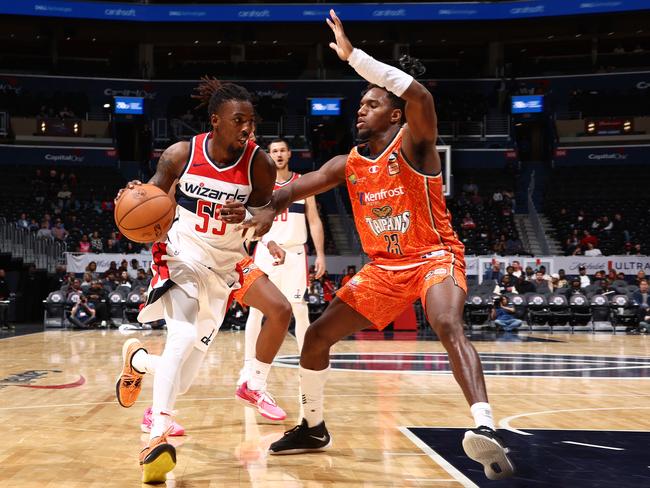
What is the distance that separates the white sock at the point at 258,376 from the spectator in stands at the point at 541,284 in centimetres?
1350

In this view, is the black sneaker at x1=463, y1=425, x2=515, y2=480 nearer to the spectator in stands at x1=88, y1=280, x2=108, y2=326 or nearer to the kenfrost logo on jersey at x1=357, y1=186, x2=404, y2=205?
the kenfrost logo on jersey at x1=357, y1=186, x2=404, y2=205

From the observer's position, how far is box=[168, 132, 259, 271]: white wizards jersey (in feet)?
15.5

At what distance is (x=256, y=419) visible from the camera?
19.7ft

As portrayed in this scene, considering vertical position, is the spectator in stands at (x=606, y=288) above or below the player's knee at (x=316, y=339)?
below

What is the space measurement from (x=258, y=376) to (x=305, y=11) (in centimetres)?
2590

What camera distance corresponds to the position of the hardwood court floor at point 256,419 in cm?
418

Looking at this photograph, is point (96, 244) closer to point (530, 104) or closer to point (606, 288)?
point (606, 288)

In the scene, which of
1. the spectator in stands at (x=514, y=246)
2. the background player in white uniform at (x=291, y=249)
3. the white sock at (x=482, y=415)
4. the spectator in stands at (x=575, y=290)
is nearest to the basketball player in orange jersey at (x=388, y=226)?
the white sock at (x=482, y=415)

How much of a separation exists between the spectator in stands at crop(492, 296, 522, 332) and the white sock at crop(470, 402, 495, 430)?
1394 cm

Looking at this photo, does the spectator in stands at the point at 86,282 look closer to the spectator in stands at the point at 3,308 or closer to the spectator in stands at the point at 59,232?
the spectator in stands at the point at 3,308

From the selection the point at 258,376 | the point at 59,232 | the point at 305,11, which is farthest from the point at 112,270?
the point at 305,11

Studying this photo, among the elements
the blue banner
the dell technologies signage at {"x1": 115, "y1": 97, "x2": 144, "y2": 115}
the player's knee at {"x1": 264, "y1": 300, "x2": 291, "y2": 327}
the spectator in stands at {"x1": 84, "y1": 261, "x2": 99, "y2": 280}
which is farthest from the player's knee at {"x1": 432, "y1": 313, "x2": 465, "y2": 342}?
the dell technologies signage at {"x1": 115, "y1": 97, "x2": 144, "y2": 115}

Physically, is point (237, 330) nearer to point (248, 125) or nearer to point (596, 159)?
point (248, 125)

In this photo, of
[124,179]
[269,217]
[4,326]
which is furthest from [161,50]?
[269,217]
